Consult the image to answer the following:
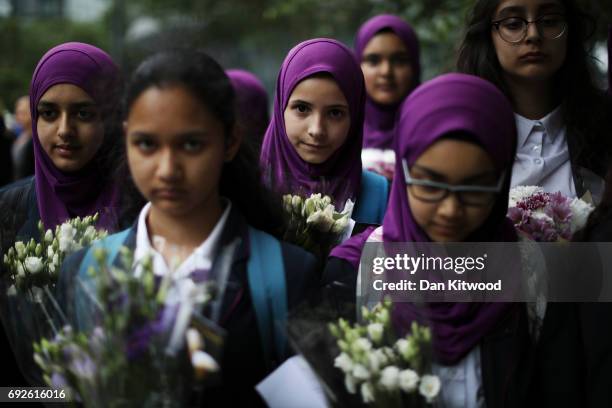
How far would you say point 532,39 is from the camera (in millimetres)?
4055

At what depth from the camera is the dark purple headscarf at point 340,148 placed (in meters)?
4.24

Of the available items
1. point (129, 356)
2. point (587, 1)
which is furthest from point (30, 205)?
point (587, 1)

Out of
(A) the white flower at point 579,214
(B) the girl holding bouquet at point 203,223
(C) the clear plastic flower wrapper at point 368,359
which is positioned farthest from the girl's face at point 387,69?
(C) the clear plastic flower wrapper at point 368,359

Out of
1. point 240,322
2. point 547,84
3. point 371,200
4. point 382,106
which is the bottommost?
point 240,322

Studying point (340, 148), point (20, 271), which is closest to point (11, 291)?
point (20, 271)

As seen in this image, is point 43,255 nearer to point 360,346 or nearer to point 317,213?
point 317,213

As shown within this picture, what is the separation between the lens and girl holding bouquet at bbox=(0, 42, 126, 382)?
3.84m

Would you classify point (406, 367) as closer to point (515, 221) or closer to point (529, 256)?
point (529, 256)

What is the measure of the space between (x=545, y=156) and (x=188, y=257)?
214 centimetres

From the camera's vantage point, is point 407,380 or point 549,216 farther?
point 549,216

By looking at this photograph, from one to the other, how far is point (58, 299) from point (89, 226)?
0.63m

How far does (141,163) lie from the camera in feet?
8.81

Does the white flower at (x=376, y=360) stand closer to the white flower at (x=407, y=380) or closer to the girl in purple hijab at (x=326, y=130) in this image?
the white flower at (x=407, y=380)

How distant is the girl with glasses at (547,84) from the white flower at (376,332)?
1.64 metres
